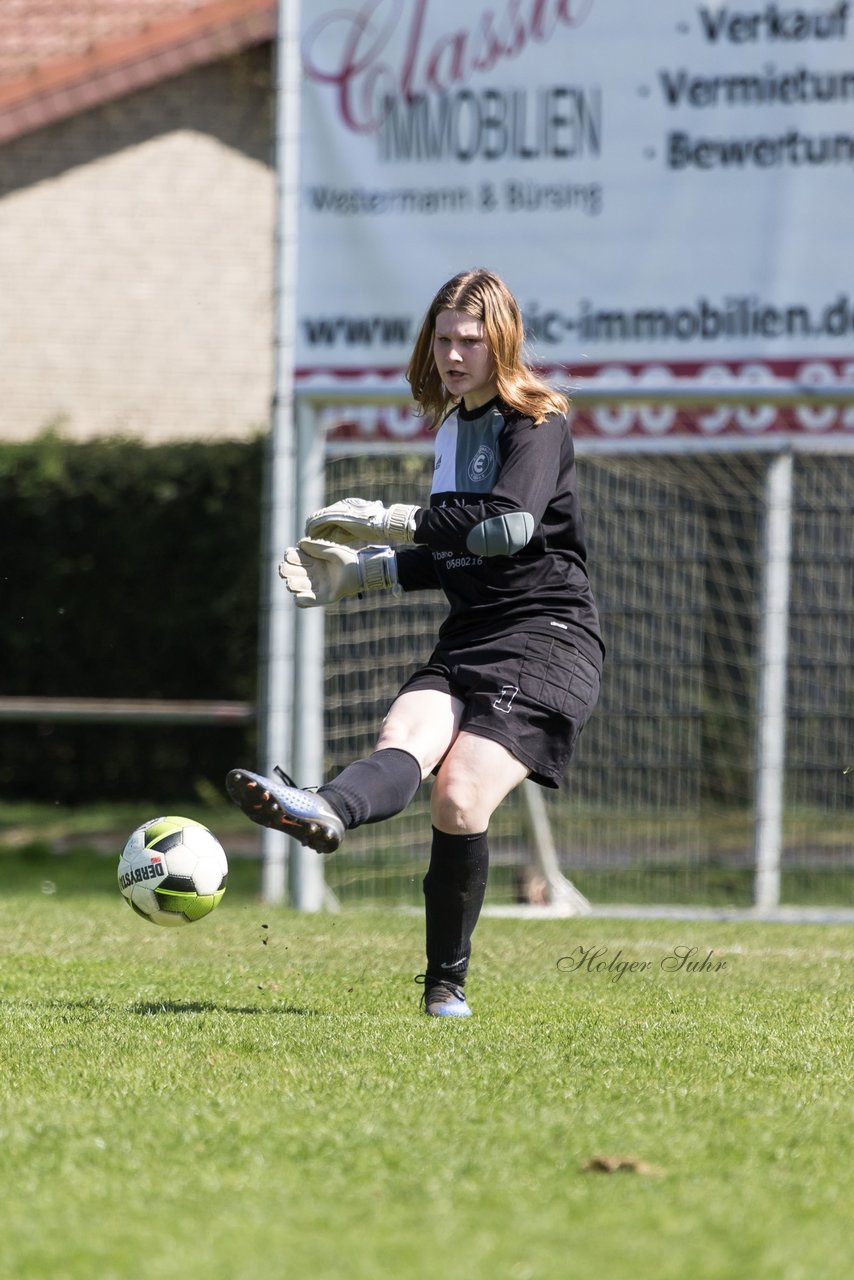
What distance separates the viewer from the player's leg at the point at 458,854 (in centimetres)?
466

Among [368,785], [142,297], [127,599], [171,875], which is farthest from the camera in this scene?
[142,297]

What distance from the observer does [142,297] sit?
17.2 meters

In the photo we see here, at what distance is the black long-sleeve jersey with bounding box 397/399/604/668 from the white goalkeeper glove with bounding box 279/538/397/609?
174 millimetres

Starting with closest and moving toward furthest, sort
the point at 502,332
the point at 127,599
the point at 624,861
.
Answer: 1. the point at 502,332
2. the point at 624,861
3. the point at 127,599

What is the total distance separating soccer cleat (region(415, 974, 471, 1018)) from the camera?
4.76 meters

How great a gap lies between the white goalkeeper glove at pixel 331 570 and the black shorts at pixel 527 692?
0.36 meters

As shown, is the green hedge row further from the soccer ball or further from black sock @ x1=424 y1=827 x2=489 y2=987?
black sock @ x1=424 y1=827 x2=489 y2=987

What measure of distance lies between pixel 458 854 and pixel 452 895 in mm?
124

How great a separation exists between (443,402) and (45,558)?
8.98 m

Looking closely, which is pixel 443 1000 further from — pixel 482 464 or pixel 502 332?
pixel 502 332

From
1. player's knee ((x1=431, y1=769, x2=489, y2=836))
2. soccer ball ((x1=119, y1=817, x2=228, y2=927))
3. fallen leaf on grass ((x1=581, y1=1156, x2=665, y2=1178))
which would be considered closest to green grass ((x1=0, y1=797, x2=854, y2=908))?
soccer ball ((x1=119, y1=817, x2=228, y2=927))

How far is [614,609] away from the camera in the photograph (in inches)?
431

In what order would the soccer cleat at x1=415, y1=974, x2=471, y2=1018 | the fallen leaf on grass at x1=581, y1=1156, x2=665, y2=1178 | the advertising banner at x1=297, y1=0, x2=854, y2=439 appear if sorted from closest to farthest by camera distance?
the fallen leaf on grass at x1=581, y1=1156, x2=665, y2=1178
the soccer cleat at x1=415, y1=974, x2=471, y2=1018
the advertising banner at x1=297, y1=0, x2=854, y2=439

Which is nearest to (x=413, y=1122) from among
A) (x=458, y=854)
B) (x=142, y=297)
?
(x=458, y=854)
